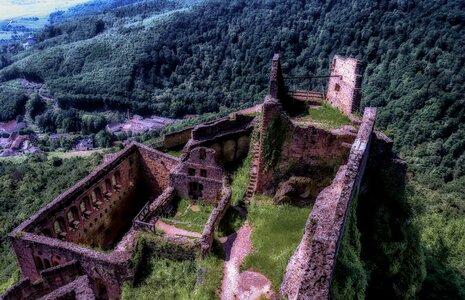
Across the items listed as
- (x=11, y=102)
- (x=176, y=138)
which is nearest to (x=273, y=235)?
(x=176, y=138)

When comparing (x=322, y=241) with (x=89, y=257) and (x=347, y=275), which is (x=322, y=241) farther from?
(x=89, y=257)

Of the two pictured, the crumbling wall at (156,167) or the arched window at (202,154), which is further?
the crumbling wall at (156,167)

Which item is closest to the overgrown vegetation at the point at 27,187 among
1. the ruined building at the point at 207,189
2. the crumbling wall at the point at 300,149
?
the ruined building at the point at 207,189

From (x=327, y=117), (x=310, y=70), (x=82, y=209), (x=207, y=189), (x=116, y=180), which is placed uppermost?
(x=327, y=117)

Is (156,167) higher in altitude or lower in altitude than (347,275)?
lower

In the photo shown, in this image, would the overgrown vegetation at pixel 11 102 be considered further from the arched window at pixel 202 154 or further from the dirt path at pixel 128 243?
the dirt path at pixel 128 243

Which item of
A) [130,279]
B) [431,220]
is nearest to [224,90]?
[431,220]
